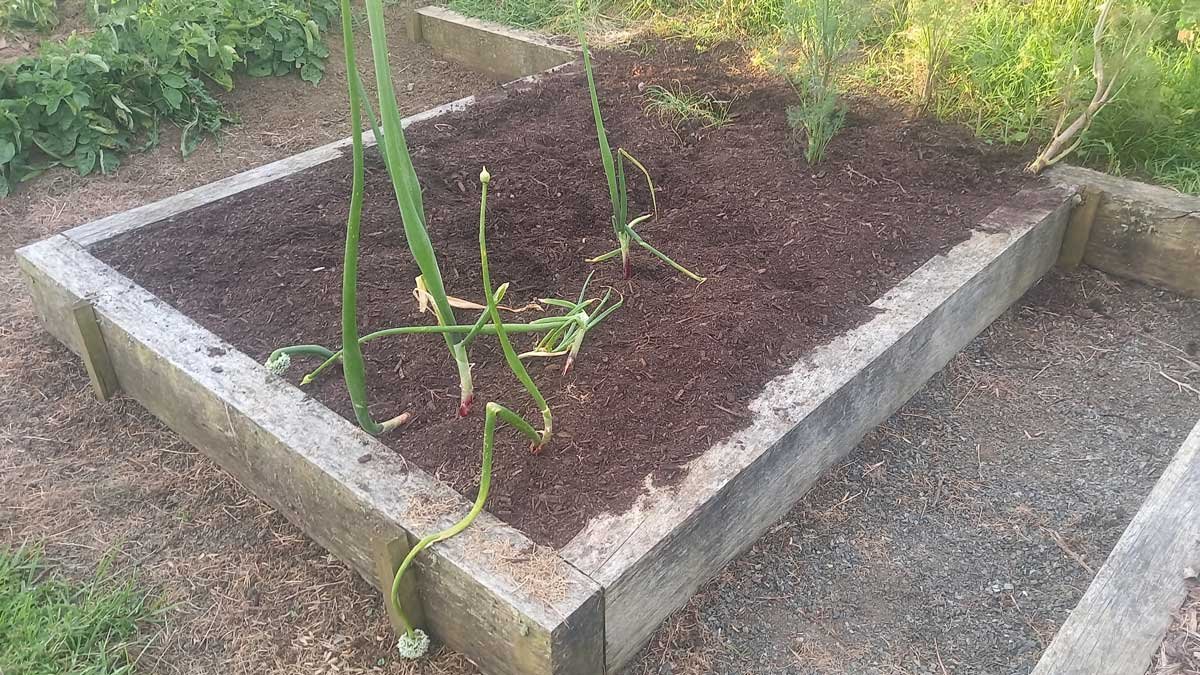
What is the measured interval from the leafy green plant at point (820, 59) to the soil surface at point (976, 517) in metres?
0.92

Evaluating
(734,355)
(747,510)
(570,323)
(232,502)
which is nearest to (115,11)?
(232,502)

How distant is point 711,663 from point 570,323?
86cm

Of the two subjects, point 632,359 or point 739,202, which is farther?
point 739,202

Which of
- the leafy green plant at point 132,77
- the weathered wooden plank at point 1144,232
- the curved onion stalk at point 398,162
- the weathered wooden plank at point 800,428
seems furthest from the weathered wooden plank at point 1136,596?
the leafy green plant at point 132,77

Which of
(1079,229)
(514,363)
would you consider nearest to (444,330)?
(514,363)

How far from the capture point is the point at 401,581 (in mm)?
1811

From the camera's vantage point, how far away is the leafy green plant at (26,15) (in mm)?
5051

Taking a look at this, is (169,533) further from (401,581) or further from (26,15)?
(26,15)

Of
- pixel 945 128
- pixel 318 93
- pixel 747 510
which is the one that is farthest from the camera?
pixel 318 93

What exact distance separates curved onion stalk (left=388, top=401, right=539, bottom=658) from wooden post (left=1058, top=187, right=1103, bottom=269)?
91.1 inches

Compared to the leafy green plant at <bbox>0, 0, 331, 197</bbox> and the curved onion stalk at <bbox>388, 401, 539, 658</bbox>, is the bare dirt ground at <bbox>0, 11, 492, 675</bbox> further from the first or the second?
the leafy green plant at <bbox>0, 0, 331, 197</bbox>

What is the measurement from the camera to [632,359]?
230cm

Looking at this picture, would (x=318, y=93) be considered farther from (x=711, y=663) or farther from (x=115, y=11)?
(x=711, y=663)

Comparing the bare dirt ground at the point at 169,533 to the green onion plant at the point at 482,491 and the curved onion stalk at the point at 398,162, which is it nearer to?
the green onion plant at the point at 482,491
